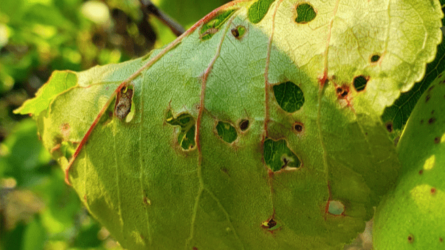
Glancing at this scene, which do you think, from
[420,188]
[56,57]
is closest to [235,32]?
[420,188]

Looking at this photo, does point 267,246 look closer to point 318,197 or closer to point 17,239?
point 318,197

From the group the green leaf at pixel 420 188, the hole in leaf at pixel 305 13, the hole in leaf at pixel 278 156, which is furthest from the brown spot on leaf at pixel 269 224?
the hole in leaf at pixel 305 13

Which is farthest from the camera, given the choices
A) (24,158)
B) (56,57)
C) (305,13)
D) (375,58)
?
(56,57)

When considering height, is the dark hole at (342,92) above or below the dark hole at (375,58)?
below

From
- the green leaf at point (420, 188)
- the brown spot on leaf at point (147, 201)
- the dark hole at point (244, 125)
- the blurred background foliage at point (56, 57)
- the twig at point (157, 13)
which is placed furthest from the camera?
the blurred background foliage at point (56, 57)

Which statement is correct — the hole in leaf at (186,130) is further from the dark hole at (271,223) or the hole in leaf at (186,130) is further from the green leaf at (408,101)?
the green leaf at (408,101)

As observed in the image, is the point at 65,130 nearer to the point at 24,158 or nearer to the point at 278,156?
the point at 278,156
